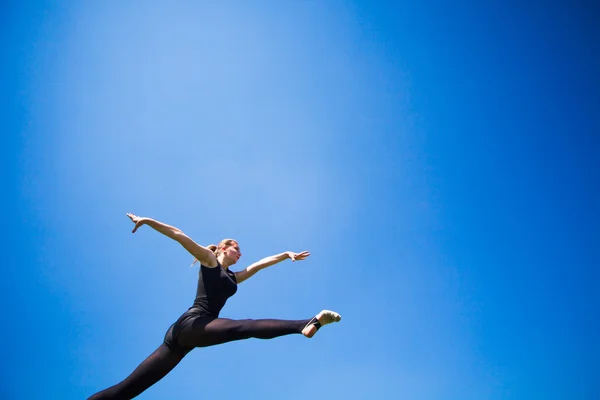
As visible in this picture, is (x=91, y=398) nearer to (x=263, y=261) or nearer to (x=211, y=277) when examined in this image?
(x=211, y=277)

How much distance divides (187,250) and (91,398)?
1824mm

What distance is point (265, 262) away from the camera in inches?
225

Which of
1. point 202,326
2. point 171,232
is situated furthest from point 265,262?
point 171,232

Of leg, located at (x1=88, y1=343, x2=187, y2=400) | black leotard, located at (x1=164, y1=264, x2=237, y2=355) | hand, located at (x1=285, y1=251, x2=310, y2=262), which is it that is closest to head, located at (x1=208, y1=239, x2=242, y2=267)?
black leotard, located at (x1=164, y1=264, x2=237, y2=355)

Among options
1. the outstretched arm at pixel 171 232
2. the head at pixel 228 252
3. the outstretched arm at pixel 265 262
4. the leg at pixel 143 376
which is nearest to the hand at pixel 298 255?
the outstretched arm at pixel 265 262

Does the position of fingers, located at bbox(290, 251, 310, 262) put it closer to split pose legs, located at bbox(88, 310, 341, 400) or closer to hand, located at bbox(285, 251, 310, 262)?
hand, located at bbox(285, 251, 310, 262)

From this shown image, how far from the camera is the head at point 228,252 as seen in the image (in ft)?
17.8

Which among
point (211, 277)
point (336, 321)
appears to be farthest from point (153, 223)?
point (336, 321)

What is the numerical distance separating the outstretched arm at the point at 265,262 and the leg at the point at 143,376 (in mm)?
1280

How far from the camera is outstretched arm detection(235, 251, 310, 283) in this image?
560cm

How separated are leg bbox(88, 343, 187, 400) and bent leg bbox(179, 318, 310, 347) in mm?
294

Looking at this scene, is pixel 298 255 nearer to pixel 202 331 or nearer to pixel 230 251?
pixel 230 251

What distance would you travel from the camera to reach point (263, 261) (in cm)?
573

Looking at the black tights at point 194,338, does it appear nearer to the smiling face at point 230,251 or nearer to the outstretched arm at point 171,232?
the outstretched arm at point 171,232
